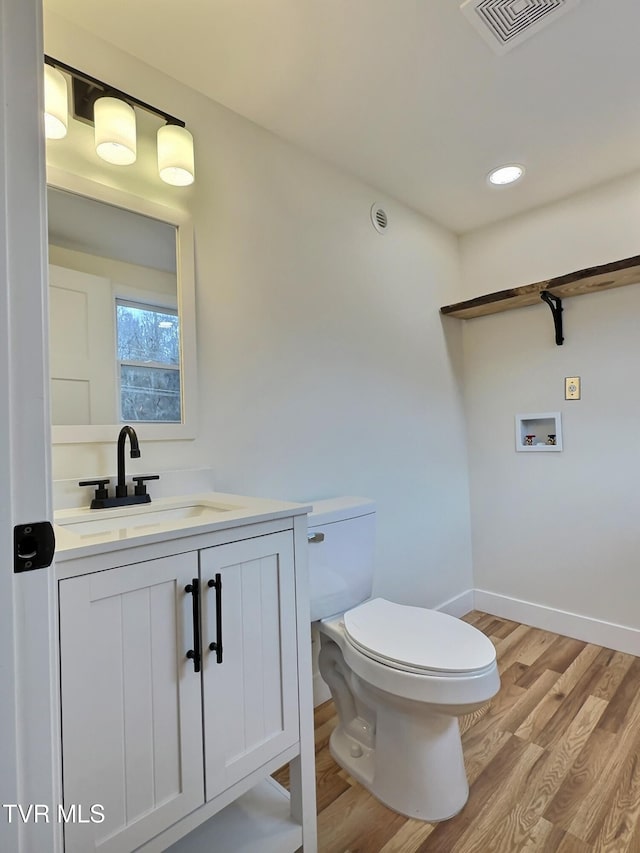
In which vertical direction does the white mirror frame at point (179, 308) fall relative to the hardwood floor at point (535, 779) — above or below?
above

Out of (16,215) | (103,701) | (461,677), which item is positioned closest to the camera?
(16,215)

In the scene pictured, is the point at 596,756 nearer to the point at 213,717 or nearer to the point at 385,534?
the point at 385,534

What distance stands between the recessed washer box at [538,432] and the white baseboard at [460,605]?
89cm

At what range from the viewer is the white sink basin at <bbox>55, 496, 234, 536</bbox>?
1.09m

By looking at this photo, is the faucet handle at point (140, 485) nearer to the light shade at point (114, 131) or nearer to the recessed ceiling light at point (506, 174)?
the light shade at point (114, 131)

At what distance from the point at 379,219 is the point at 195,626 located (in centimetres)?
197

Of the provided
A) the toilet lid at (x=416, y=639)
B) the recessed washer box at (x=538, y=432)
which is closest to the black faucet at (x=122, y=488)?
the toilet lid at (x=416, y=639)

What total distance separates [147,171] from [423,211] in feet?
4.98

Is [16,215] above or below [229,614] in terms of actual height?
above

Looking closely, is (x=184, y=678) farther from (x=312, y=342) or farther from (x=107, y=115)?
(x=107, y=115)

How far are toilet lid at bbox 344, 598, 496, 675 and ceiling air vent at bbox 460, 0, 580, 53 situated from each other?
1803 mm

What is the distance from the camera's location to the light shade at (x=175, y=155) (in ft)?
4.44

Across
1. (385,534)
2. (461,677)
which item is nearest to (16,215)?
(461,677)

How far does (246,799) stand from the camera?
4.03ft
